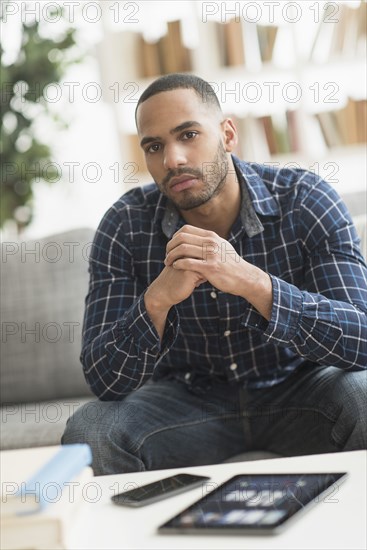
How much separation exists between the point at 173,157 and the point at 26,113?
206 cm

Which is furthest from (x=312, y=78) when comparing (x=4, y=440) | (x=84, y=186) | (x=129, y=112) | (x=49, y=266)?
(x=4, y=440)

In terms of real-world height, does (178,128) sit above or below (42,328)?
above

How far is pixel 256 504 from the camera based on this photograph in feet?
3.10

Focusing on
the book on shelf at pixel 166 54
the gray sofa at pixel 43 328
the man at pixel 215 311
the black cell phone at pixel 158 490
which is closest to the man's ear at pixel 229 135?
the man at pixel 215 311

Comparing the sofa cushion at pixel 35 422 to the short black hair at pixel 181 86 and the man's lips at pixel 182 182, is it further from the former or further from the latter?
the short black hair at pixel 181 86

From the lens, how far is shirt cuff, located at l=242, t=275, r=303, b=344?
1.43 meters

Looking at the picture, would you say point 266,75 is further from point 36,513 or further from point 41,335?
point 36,513

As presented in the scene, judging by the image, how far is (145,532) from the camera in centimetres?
94

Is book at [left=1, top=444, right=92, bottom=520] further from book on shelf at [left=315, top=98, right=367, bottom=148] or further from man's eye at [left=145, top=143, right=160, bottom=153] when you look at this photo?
book on shelf at [left=315, top=98, right=367, bottom=148]

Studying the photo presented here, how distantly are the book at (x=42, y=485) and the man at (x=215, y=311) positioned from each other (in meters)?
0.53

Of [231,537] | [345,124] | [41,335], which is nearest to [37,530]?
[231,537]

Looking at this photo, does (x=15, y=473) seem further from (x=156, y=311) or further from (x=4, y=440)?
(x=4, y=440)

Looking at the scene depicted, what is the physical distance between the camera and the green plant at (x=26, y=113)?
3.32 meters

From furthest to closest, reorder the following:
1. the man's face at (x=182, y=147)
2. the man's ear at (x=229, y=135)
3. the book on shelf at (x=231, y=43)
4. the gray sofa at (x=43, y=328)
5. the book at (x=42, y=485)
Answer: the book on shelf at (x=231, y=43) → the gray sofa at (x=43, y=328) → the man's ear at (x=229, y=135) → the man's face at (x=182, y=147) → the book at (x=42, y=485)
